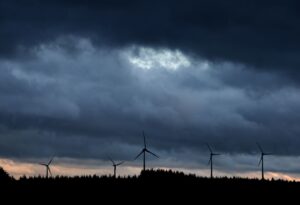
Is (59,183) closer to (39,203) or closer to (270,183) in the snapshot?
(39,203)

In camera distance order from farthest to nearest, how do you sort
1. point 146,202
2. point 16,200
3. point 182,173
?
point 182,173 → point 16,200 → point 146,202

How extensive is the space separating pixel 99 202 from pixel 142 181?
48.4 ft

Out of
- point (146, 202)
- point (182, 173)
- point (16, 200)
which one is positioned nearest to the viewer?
point (146, 202)

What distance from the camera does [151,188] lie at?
15162 cm

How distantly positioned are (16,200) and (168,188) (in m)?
37.2

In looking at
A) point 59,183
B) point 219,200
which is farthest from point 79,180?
point 219,200

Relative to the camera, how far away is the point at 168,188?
153 metres

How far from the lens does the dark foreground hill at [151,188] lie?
151375 mm

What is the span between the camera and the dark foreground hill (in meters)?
151

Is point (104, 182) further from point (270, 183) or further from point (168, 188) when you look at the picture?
point (270, 183)

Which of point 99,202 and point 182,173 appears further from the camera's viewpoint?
point 182,173

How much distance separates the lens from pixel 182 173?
16875 cm

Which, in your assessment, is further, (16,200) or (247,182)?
(247,182)

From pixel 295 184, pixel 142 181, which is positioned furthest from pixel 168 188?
pixel 295 184
